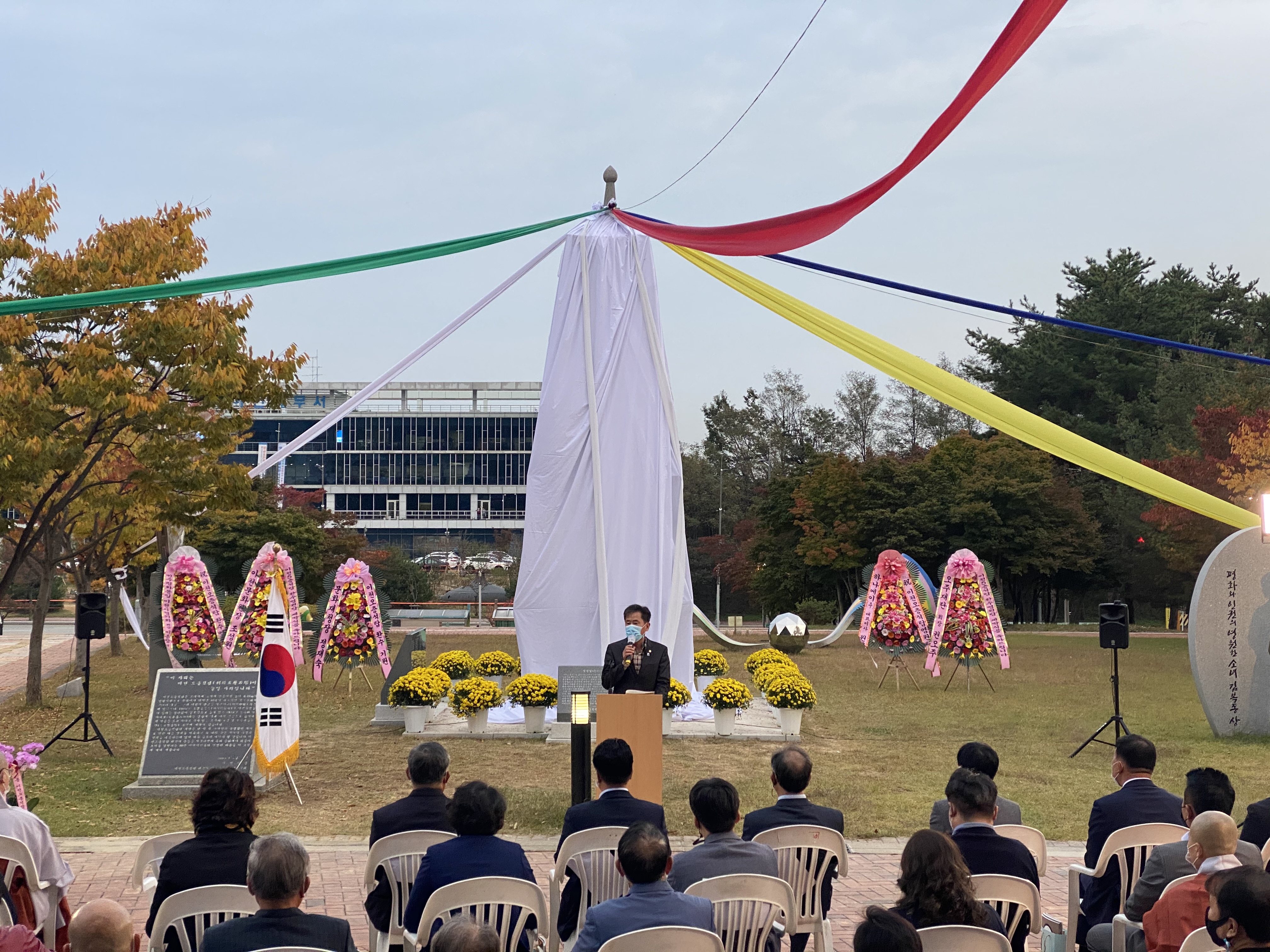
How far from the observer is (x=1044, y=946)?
19.8 ft

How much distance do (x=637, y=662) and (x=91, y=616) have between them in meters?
6.83

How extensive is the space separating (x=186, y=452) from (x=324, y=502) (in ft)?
232

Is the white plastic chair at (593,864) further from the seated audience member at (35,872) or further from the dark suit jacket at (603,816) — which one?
the seated audience member at (35,872)

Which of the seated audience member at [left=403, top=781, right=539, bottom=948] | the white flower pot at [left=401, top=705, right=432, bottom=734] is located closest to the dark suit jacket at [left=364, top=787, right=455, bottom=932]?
the seated audience member at [left=403, top=781, right=539, bottom=948]

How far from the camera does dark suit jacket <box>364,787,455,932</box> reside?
549 centimetres

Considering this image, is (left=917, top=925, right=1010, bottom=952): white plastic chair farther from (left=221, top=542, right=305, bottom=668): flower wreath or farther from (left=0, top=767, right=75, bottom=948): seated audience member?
(left=221, top=542, right=305, bottom=668): flower wreath

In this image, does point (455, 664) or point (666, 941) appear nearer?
point (666, 941)

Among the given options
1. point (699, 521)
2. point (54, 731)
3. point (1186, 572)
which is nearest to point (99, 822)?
point (54, 731)

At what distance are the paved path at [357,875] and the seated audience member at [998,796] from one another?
76 centimetres

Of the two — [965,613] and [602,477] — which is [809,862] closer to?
[602,477]

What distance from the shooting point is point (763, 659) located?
16297mm

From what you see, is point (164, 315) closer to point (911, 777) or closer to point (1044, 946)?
point (911, 777)

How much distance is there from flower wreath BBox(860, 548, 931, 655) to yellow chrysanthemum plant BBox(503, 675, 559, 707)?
978 cm

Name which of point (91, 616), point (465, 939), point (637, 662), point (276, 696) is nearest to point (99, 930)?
point (465, 939)
